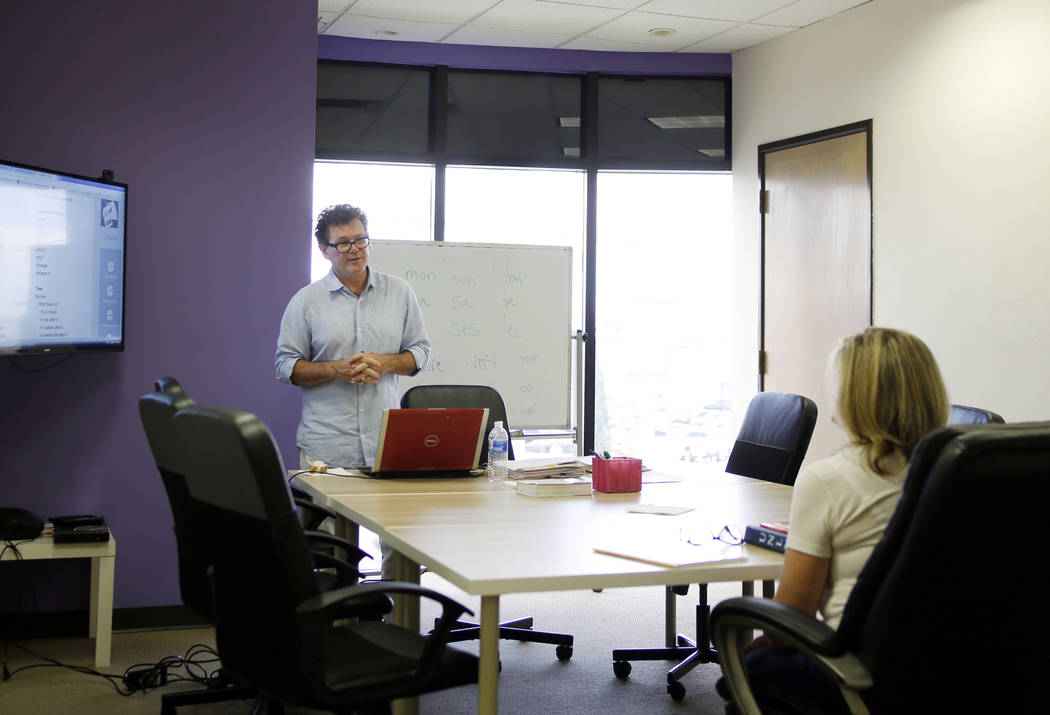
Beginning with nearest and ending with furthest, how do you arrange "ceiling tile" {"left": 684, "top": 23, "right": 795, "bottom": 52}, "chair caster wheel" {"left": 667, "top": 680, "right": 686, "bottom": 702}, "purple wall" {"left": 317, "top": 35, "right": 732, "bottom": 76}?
"chair caster wheel" {"left": 667, "top": 680, "right": 686, "bottom": 702}
"ceiling tile" {"left": 684, "top": 23, "right": 795, "bottom": 52}
"purple wall" {"left": 317, "top": 35, "right": 732, "bottom": 76}

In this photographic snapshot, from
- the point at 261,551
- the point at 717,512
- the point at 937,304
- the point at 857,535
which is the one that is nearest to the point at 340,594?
the point at 261,551

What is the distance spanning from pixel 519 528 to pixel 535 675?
4.48 ft

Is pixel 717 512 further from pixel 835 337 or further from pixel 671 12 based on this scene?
pixel 671 12

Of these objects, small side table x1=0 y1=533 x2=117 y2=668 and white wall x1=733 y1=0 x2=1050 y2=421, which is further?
white wall x1=733 y1=0 x2=1050 y2=421

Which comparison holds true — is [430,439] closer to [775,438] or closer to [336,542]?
[336,542]

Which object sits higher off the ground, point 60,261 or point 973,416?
point 60,261

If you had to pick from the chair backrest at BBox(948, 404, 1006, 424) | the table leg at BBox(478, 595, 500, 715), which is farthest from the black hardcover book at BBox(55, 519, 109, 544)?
the chair backrest at BBox(948, 404, 1006, 424)

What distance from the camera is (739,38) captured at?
5.59 metres

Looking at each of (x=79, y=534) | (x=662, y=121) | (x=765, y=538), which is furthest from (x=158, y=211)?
(x=662, y=121)

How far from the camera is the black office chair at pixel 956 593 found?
1432 millimetres

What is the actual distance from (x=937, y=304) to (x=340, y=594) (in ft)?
12.3

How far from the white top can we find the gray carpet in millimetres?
1523

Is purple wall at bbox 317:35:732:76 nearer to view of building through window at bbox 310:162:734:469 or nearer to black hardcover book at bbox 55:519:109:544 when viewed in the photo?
Result: view of building through window at bbox 310:162:734:469

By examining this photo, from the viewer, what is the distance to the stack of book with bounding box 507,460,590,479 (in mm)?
3051
